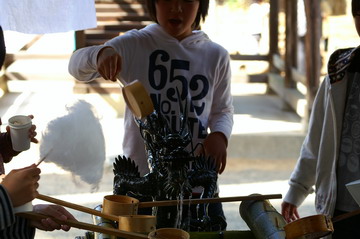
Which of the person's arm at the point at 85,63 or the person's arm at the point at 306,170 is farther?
the person's arm at the point at 306,170

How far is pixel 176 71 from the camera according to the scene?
1.95 m

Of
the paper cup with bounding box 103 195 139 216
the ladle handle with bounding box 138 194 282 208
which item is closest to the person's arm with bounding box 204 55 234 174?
the ladle handle with bounding box 138 194 282 208

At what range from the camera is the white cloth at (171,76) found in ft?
6.30

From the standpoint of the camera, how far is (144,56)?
196 centimetres

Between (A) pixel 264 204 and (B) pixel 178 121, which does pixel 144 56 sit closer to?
(B) pixel 178 121

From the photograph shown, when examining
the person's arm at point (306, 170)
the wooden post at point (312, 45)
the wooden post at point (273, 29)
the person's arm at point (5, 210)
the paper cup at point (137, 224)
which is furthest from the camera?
the wooden post at point (273, 29)

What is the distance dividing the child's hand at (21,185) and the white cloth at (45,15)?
0.91 m

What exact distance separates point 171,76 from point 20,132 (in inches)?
20.1

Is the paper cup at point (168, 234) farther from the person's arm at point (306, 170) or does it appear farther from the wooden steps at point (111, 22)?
the wooden steps at point (111, 22)

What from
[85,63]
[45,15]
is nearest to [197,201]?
[85,63]

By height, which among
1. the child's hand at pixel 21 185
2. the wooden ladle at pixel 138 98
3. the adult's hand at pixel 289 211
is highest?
the wooden ladle at pixel 138 98

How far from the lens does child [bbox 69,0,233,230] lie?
1.89 meters

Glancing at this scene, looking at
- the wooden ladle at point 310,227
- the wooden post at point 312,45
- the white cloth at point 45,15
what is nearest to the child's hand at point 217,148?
the wooden ladle at point 310,227

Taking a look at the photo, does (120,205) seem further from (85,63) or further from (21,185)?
(85,63)
